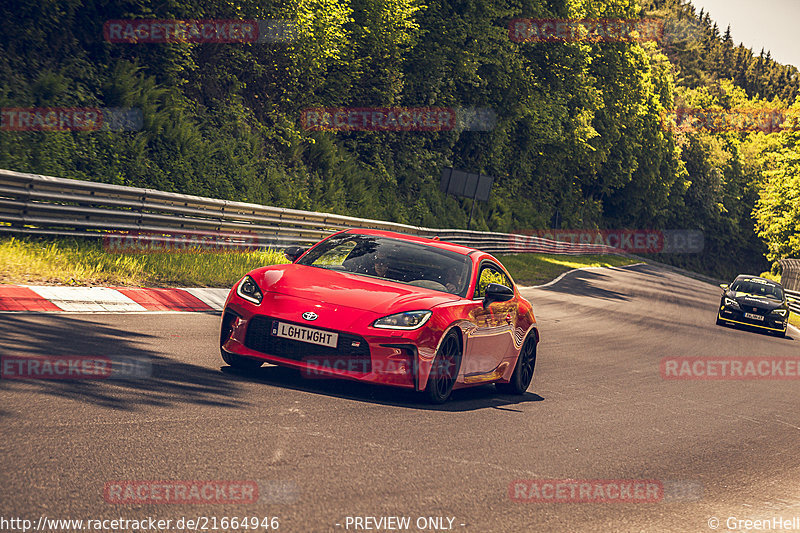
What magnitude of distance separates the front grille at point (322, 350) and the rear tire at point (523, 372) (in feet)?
8.79

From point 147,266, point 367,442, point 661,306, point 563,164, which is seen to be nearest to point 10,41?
point 147,266

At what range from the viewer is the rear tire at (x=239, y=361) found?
809 centimetres

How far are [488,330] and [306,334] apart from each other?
2.06 meters

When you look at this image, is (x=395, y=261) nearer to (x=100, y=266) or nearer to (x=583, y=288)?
(x=100, y=266)

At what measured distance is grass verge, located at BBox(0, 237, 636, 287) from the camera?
1188cm

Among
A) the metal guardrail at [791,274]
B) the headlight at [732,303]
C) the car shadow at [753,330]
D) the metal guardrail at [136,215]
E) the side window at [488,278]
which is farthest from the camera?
the metal guardrail at [791,274]

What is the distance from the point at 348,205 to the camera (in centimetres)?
3403

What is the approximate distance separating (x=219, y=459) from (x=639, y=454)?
3754 mm

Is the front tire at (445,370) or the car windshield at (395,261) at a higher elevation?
the car windshield at (395,261)

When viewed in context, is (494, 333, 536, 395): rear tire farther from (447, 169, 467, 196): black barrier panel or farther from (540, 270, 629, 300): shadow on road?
(447, 169, 467, 196): black barrier panel

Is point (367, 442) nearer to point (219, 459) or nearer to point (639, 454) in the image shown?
point (219, 459)

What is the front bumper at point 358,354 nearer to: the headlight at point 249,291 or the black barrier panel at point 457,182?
the headlight at point 249,291

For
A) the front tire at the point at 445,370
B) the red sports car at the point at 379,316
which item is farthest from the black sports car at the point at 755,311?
the front tire at the point at 445,370

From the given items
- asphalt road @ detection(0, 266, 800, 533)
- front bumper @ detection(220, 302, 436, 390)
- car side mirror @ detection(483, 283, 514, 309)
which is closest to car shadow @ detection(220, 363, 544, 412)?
asphalt road @ detection(0, 266, 800, 533)
